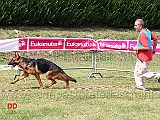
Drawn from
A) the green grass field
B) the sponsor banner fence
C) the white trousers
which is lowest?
the green grass field

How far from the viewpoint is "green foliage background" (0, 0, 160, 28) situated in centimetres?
2716

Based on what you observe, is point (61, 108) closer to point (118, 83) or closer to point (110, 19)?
point (118, 83)

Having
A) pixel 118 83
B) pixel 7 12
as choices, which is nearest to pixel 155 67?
pixel 118 83

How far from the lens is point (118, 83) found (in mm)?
14141

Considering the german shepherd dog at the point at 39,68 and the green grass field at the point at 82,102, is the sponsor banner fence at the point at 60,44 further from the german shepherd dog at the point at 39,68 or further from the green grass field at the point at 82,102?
the german shepherd dog at the point at 39,68

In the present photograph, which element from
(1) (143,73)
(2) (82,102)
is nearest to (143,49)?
(1) (143,73)

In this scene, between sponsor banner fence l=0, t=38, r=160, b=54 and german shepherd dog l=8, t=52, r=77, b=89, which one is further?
sponsor banner fence l=0, t=38, r=160, b=54

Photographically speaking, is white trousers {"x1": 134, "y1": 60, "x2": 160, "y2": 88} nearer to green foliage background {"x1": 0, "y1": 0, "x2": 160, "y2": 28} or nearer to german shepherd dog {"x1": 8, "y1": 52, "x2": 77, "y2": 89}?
german shepherd dog {"x1": 8, "y1": 52, "x2": 77, "y2": 89}

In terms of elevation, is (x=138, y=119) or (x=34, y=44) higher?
(x=34, y=44)

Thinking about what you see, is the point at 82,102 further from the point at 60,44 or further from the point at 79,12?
the point at 79,12

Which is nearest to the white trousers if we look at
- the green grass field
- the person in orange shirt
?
the person in orange shirt

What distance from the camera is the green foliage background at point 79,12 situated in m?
27.2

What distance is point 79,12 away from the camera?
95.2 feet

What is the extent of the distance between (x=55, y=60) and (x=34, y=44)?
5985mm
